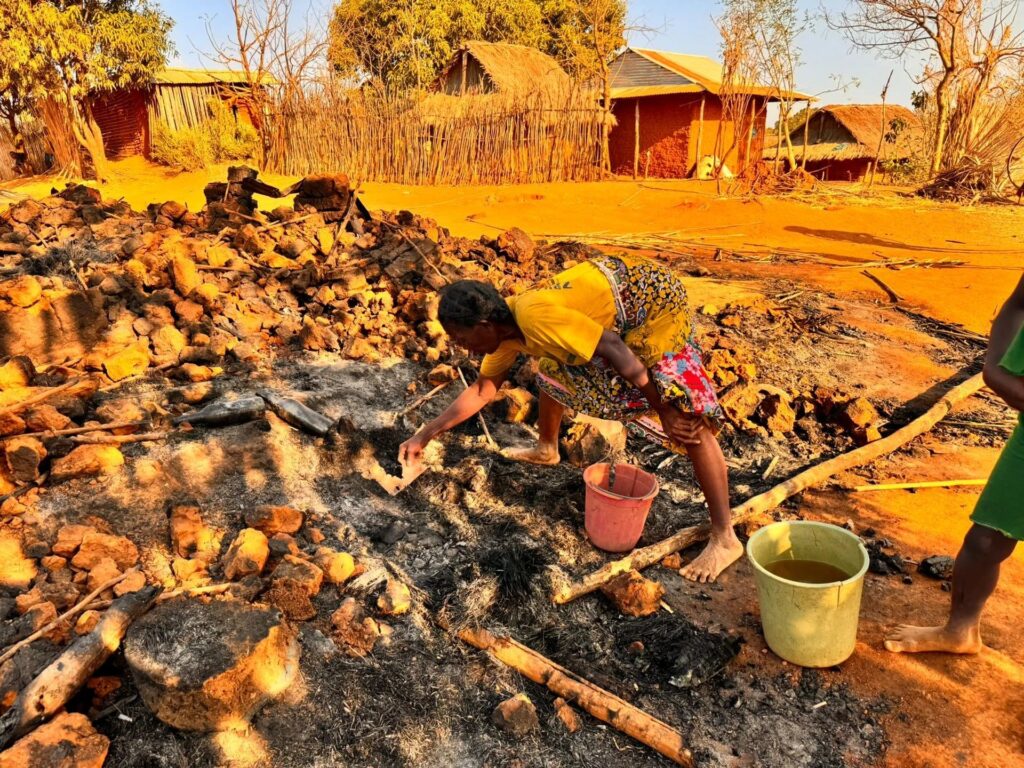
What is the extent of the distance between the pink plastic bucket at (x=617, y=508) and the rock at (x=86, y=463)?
79.9 inches

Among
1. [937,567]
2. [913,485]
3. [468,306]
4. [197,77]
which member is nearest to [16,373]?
[468,306]

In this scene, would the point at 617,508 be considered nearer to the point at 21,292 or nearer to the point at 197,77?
the point at 21,292

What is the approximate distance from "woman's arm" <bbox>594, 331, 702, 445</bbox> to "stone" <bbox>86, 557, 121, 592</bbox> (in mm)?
1846

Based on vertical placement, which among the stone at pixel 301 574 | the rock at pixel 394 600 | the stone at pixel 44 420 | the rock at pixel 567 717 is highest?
the stone at pixel 44 420

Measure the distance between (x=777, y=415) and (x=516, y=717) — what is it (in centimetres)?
258

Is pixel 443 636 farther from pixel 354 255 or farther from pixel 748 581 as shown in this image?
pixel 354 255

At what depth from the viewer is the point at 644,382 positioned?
2.30m

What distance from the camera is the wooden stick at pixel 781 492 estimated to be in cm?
247

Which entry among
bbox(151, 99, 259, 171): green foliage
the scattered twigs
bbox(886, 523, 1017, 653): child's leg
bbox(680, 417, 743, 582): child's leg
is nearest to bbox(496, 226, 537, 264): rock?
bbox(680, 417, 743, 582): child's leg

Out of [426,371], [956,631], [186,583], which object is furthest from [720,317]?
[186,583]

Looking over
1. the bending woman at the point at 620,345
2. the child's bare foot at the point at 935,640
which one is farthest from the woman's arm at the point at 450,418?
the child's bare foot at the point at 935,640

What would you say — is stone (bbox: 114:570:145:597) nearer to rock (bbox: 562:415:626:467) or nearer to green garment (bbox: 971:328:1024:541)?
rock (bbox: 562:415:626:467)

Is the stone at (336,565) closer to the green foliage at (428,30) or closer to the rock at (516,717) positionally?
the rock at (516,717)

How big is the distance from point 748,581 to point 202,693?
6.52ft
